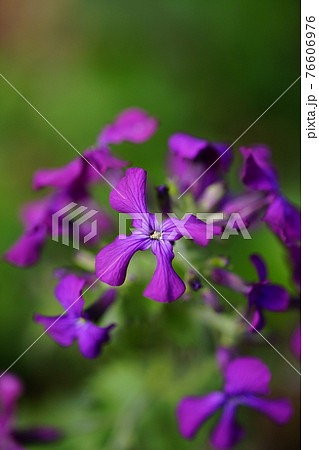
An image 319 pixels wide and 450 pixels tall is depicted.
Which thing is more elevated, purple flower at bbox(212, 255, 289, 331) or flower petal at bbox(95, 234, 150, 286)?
flower petal at bbox(95, 234, 150, 286)

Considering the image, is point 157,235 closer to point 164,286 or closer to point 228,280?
point 164,286

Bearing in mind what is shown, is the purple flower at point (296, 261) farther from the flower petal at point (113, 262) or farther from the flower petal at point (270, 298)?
the flower petal at point (113, 262)

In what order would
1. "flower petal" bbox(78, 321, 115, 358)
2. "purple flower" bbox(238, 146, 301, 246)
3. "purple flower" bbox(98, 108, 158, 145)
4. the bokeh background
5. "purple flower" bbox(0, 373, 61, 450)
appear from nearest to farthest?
"flower petal" bbox(78, 321, 115, 358), "purple flower" bbox(238, 146, 301, 246), "purple flower" bbox(98, 108, 158, 145), "purple flower" bbox(0, 373, 61, 450), the bokeh background

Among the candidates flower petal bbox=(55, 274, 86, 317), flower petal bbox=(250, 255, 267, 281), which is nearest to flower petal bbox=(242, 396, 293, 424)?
flower petal bbox=(250, 255, 267, 281)

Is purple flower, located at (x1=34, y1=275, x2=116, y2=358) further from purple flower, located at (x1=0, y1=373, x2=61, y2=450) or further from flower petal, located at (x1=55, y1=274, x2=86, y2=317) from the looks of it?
purple flower, located at (x1=0, y1=373, x2=61, y2=450)

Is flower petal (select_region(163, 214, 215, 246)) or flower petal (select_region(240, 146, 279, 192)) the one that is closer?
flower petal (select_region(163, 214, 215, 246))

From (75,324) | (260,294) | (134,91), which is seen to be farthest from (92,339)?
(134,91)

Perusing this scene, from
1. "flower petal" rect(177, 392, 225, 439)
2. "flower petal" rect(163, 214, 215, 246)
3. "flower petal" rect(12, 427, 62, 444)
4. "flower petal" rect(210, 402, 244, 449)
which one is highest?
"flower petal" rect(163, 214, 215, 246)

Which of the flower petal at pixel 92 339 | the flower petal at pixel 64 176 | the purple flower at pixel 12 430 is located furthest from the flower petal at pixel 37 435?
the flower petal at pixel 64 176
